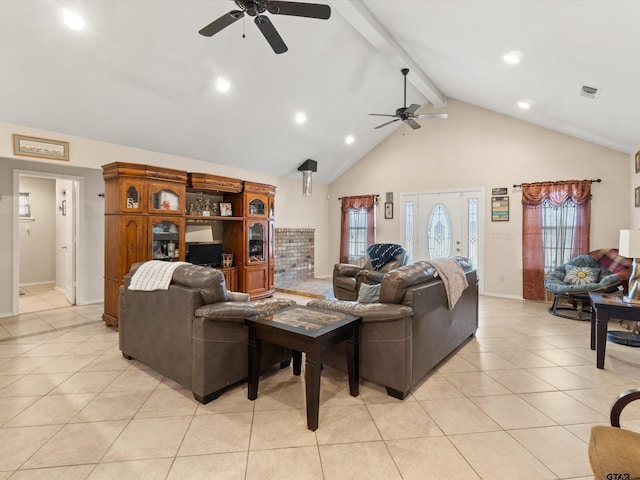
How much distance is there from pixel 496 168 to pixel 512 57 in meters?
2.78

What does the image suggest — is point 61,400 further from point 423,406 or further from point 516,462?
point 516,462

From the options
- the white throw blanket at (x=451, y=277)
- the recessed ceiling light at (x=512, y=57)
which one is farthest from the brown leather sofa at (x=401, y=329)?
the recessed ceiling light at (x=512, y=57)

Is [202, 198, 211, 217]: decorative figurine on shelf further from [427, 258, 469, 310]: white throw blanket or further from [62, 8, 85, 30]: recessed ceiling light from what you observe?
[427, 258, 469, 310]: white throw blanket

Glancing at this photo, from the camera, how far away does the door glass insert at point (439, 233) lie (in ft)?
22.1

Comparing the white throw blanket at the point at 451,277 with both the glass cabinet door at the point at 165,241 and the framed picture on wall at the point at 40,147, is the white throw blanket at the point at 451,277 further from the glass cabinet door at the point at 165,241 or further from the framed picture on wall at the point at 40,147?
the framed picture on wall at the point at 40,147

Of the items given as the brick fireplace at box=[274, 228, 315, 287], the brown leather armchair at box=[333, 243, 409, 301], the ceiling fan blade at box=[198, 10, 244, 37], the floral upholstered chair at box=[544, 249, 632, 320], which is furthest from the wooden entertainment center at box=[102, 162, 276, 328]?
the floral upholstered chair at box=[544, 249, 632, 320]

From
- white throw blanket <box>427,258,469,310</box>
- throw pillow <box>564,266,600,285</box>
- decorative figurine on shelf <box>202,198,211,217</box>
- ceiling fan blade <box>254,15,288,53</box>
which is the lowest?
throw pillow <box>564,266,600,285</box>

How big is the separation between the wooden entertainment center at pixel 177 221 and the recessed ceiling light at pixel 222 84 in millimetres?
1260

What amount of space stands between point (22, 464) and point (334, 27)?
492cm

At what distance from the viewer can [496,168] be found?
20.1 feet

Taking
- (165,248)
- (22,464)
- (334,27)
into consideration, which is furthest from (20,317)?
(334,27)

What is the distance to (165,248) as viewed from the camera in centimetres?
454

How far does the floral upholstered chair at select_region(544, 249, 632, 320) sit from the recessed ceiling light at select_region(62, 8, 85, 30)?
6654 millimetres

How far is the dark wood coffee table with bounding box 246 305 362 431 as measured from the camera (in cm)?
205
